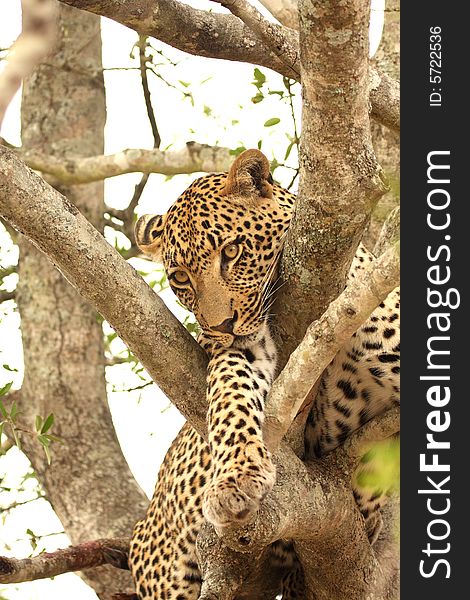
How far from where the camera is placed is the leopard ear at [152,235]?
4.50 m

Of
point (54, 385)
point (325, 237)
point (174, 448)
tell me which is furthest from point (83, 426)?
point (325, 237)

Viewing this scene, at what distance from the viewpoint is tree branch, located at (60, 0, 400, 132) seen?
12.3 feet

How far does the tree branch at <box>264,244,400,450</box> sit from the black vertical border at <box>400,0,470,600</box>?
78 millimetres

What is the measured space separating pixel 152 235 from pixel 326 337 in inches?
60.4

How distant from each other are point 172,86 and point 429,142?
350cm

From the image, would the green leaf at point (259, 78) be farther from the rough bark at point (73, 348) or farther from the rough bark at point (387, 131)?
the rough bark at point (73, 348)

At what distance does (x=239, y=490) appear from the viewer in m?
3.31

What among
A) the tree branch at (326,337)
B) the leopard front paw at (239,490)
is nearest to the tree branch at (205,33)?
the tree branch at (326,337)

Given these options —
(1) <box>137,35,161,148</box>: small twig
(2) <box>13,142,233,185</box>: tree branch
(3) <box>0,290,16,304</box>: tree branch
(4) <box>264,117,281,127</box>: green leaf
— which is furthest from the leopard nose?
(3) <box>0,290,16,304</box>: tree branch

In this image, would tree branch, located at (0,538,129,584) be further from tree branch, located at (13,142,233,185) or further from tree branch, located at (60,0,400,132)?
tree branch, located at (60,0,400,132)

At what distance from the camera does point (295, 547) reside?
168 inches

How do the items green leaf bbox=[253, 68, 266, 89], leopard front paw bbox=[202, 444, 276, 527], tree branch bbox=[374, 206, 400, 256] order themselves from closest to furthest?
leopard front paw bbox=[202, 444, 276, 527] → tree branch bbox=[374, 206, 400, 256] → green leaf bbox=[253, 68, 266, 89]

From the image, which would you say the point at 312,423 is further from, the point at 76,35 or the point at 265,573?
the point at 76,35

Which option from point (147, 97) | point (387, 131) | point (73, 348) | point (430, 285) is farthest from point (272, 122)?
point (430, 285)
